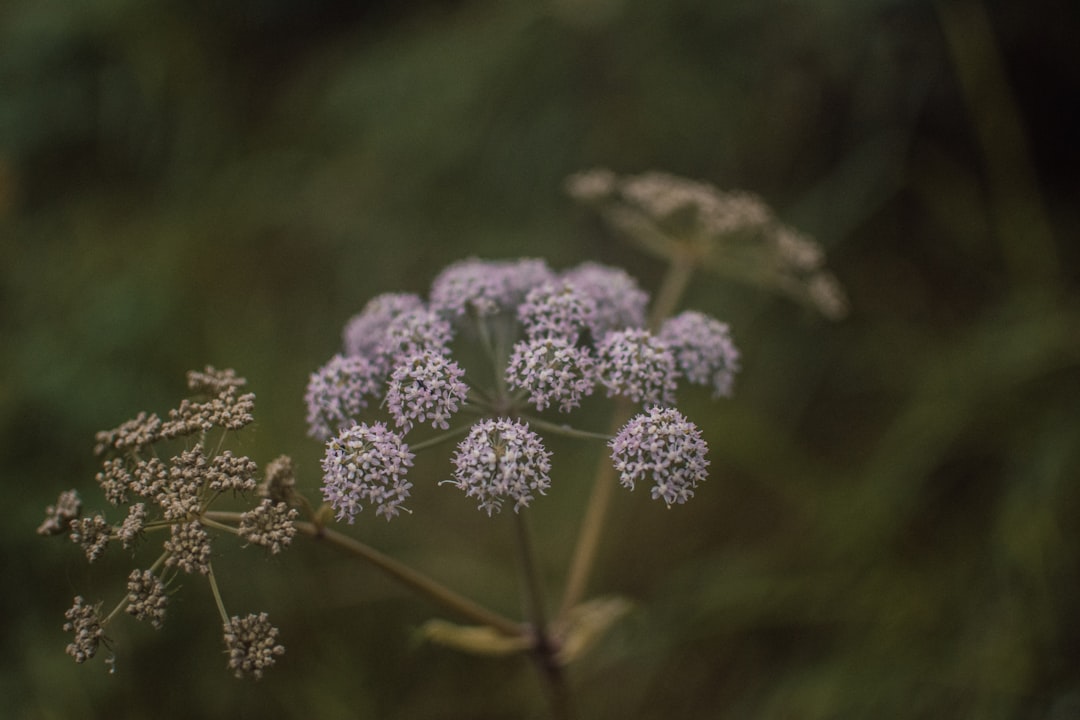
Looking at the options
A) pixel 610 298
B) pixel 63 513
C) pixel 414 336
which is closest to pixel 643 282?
pixel 610 298

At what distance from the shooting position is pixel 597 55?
5762 millimetres

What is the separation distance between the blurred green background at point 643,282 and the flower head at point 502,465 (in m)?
1.01

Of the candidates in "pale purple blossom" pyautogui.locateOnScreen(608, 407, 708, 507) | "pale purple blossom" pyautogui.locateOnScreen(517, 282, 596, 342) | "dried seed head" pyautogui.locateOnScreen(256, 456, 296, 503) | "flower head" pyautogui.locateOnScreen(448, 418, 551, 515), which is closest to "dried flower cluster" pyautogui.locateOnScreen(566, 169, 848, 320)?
"pale purple blossom" pyautogui.locateOnScreen(517, 282, 596, 342)

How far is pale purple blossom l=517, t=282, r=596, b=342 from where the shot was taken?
7.85 ft

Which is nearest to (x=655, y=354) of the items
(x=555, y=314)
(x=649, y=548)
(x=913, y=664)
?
(x=555, y=314)

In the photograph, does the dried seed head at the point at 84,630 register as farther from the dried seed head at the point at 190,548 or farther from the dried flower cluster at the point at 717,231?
the dried flower cluster at the point at 717,231

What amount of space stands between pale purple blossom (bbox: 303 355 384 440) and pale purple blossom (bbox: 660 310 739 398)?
3.04 ft

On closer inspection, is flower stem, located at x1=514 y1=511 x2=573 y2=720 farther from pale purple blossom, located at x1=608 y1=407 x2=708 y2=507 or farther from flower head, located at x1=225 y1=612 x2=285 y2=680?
flower head, located at x1=225 y1=612 x2=285 y2=680

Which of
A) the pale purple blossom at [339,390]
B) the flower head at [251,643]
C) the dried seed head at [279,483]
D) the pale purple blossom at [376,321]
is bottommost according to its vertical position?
the flower head at [251,643]

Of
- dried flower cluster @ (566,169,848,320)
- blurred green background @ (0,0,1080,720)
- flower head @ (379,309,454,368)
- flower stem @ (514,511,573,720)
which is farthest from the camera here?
blurred green background @ (0,0,1080,720)

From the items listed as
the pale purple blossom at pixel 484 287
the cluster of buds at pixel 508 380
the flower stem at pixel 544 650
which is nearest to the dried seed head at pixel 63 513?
the cluster of buds at pixel 508 380

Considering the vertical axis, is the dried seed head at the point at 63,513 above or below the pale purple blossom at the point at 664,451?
above

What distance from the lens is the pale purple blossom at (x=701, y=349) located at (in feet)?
8.14

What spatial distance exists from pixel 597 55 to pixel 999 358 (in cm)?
334
